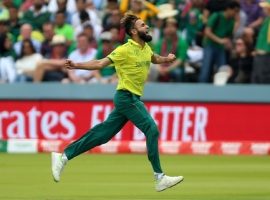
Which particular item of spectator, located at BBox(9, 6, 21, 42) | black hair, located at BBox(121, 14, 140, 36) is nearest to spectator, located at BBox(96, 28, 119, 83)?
spectator, located at BBox(9, 6, 21, 42)

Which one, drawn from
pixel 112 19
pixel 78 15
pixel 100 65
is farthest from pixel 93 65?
pixel 78 15

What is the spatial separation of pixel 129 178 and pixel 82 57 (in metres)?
5.80

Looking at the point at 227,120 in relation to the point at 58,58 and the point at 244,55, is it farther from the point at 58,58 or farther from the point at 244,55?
the point at 58,58

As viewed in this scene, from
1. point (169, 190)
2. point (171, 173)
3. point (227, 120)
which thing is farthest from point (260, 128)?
point (169, 190)

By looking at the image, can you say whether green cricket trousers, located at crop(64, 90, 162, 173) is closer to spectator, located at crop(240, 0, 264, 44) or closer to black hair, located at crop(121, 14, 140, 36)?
black hair, located at crop(121, 14, 140, 36)

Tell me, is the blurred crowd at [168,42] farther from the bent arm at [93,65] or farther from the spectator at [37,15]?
the bent arm at [93,65]

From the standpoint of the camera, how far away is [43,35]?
18.6 m

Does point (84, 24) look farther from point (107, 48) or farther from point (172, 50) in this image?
point (172, 50)

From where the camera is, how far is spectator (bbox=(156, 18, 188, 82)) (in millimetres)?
17031

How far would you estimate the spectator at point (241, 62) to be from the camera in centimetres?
1694

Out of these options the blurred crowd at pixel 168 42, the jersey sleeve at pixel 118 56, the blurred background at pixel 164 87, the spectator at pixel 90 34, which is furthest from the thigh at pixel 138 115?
the spectator at pixel 90 34

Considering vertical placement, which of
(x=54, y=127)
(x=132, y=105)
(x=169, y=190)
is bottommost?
(x=54, y=127)

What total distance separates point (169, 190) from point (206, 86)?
5.79 meters

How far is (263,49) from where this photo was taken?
16.6 m
